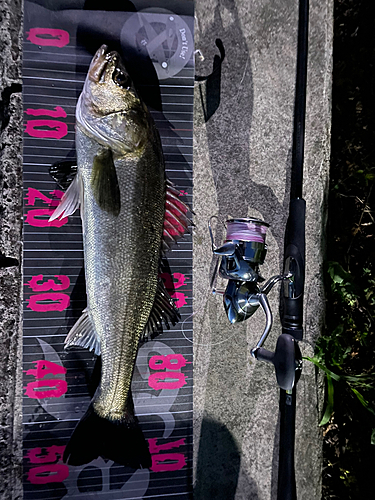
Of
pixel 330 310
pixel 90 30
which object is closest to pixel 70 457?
pixel 330 310

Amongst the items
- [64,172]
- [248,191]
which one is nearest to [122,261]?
[64,172]

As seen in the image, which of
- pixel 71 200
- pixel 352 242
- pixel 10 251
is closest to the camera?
pixel 71 200

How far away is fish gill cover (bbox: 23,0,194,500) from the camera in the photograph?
2.07 m

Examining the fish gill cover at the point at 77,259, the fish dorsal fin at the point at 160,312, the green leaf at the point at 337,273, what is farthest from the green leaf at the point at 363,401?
the fish dorsal fin at the point at 160,312

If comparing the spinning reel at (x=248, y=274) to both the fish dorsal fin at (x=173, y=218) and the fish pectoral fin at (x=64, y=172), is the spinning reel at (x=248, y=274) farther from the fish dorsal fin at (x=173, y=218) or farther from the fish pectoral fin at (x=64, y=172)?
the fish pectoral fin at (x=64, y=172)

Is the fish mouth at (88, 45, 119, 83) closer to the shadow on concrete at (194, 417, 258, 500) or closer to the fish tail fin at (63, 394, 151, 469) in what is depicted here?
the fish tail fin at (63, 394, 151, 469)

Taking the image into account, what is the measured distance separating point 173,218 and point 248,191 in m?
0.63

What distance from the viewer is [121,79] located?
179cm

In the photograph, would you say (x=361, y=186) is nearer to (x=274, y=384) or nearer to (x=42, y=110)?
(x=274, y=384)

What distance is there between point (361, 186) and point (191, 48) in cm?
147

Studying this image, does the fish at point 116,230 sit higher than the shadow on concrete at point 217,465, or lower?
higher

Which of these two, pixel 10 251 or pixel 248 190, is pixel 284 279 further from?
pixel 10 251

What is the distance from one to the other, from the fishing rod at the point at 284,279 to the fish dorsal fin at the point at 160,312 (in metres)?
0.32

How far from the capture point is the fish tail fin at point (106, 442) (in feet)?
6.31
